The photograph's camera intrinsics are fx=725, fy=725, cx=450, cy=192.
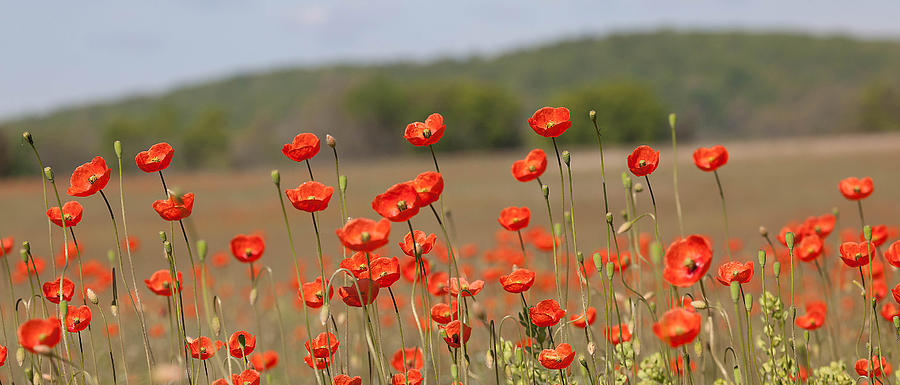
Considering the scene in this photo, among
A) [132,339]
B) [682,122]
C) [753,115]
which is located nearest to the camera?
[132,339]

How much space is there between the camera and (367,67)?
15450 centimetres

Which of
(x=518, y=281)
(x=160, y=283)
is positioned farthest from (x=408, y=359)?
Answer: (x=160, y=283)

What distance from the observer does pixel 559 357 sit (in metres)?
1.81

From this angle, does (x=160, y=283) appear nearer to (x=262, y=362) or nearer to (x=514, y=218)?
(x=262, y=362)

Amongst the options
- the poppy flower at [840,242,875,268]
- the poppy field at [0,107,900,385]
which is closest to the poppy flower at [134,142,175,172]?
the poppy field at [0,107,900,385]

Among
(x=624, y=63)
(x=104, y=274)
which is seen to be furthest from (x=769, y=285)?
(x=624, y=63)

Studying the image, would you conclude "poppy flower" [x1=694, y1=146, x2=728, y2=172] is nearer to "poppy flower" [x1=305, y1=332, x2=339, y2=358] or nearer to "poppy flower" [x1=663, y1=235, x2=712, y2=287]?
"poppy flower" [x1=663, y1=235, x2=712, y2=287]

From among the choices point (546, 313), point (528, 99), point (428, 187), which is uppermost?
point (528, 99)

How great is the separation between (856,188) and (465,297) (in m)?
1.54

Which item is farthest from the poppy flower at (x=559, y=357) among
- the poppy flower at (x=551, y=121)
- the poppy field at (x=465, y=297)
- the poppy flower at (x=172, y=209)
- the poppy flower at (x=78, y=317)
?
the poppy flower at (x=78, y=317)

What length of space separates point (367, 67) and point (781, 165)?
129381 mm

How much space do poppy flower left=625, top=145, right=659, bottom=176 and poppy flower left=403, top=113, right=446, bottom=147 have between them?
0.50 m

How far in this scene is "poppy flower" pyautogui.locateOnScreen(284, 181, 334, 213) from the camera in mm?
1778

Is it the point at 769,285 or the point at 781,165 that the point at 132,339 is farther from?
the point at 781,165
